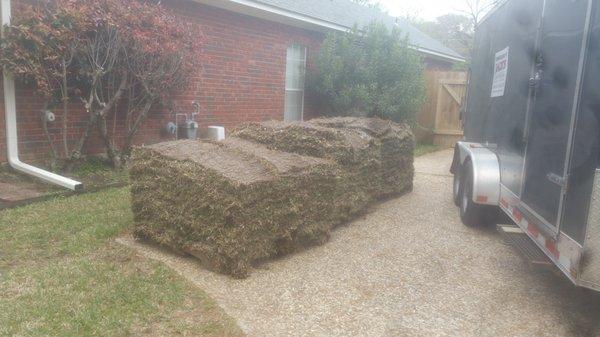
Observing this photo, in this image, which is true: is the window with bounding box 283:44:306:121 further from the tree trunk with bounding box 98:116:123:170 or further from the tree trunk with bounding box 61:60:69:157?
the tree trunk with bounding box 61:60:69:157

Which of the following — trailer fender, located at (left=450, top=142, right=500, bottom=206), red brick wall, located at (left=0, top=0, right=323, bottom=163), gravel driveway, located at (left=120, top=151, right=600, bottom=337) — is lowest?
gravel driveway, located at (left=120, top=151, right=600, bottom=337)

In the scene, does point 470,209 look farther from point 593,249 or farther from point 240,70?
point 240,70

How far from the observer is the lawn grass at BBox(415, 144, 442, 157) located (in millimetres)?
13547

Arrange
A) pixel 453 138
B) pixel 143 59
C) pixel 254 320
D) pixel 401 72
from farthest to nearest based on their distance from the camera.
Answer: pixel 453 138 → pixel 401 72 → pixel 143 59 → pixel 254 320

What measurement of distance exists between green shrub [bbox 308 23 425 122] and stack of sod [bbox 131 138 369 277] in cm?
683

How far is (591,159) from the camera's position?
124 inches

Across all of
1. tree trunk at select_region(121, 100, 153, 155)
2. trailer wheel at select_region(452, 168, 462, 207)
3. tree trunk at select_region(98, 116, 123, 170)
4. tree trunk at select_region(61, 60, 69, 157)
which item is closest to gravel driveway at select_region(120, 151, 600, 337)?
trailer wheel at select_region(452, 168, 462, 207)

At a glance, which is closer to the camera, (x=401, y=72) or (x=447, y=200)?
(x=447, y=200)

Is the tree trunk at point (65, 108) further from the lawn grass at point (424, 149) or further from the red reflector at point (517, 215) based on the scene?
the lawn grass at point (424, 149)

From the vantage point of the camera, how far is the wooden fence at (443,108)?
1510cm

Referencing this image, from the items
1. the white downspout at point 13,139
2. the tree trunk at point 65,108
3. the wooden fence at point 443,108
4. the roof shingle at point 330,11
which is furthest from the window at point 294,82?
the white downspout at point 13,139

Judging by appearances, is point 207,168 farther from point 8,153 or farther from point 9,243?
point 8,153

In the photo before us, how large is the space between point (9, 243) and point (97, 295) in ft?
5.16

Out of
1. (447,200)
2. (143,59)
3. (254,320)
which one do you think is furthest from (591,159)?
(143,59)
